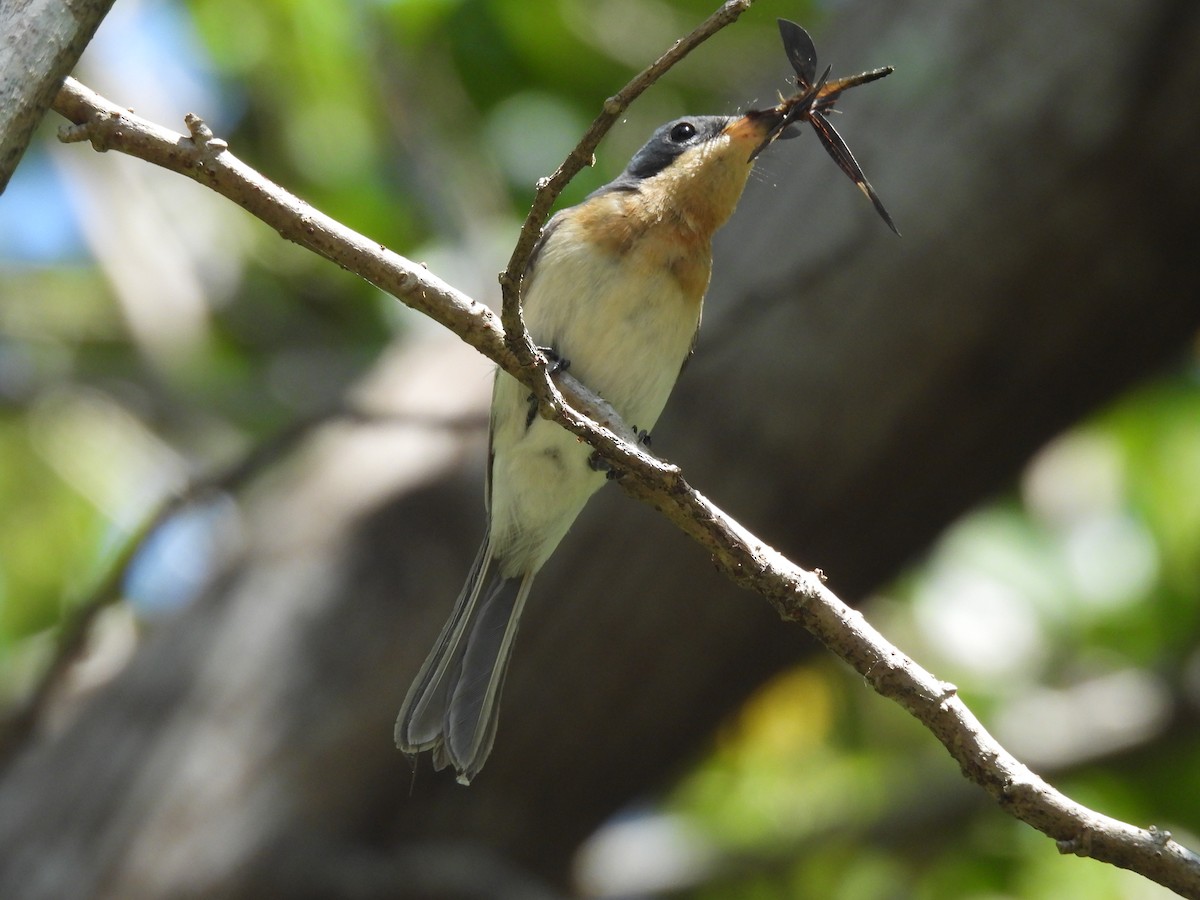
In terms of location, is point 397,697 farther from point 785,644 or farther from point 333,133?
point 333,133

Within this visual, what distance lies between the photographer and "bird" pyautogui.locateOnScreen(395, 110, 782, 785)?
408 cm

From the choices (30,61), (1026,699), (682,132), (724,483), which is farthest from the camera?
(1026,699)

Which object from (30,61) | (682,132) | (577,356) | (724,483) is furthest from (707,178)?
(30,61)

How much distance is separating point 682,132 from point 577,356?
107 cm

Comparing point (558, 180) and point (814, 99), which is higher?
point (814, 99)

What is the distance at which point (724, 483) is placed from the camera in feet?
17.5

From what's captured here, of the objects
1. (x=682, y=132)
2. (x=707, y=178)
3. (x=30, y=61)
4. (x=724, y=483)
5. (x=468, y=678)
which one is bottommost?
(x=30, y=61)

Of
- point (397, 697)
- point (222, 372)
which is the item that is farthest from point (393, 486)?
point (222, 372)

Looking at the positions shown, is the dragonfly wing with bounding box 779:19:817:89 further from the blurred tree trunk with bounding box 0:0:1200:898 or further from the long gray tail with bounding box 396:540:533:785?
the blurred tree trunk with bounding box 0:0:1200:898

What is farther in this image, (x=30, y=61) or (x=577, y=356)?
(x=577, y=356)

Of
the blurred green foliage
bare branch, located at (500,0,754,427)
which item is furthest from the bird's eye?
bare branch, located at (500,0,754,427)

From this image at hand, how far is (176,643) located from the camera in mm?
5316

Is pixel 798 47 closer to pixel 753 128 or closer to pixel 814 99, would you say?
pixel 814 99

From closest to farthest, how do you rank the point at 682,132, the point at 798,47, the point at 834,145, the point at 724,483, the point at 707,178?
the point at 798,47 → the point at 834,145 → the point at 707,178 → the point at 682,132 → the point at 724,483
